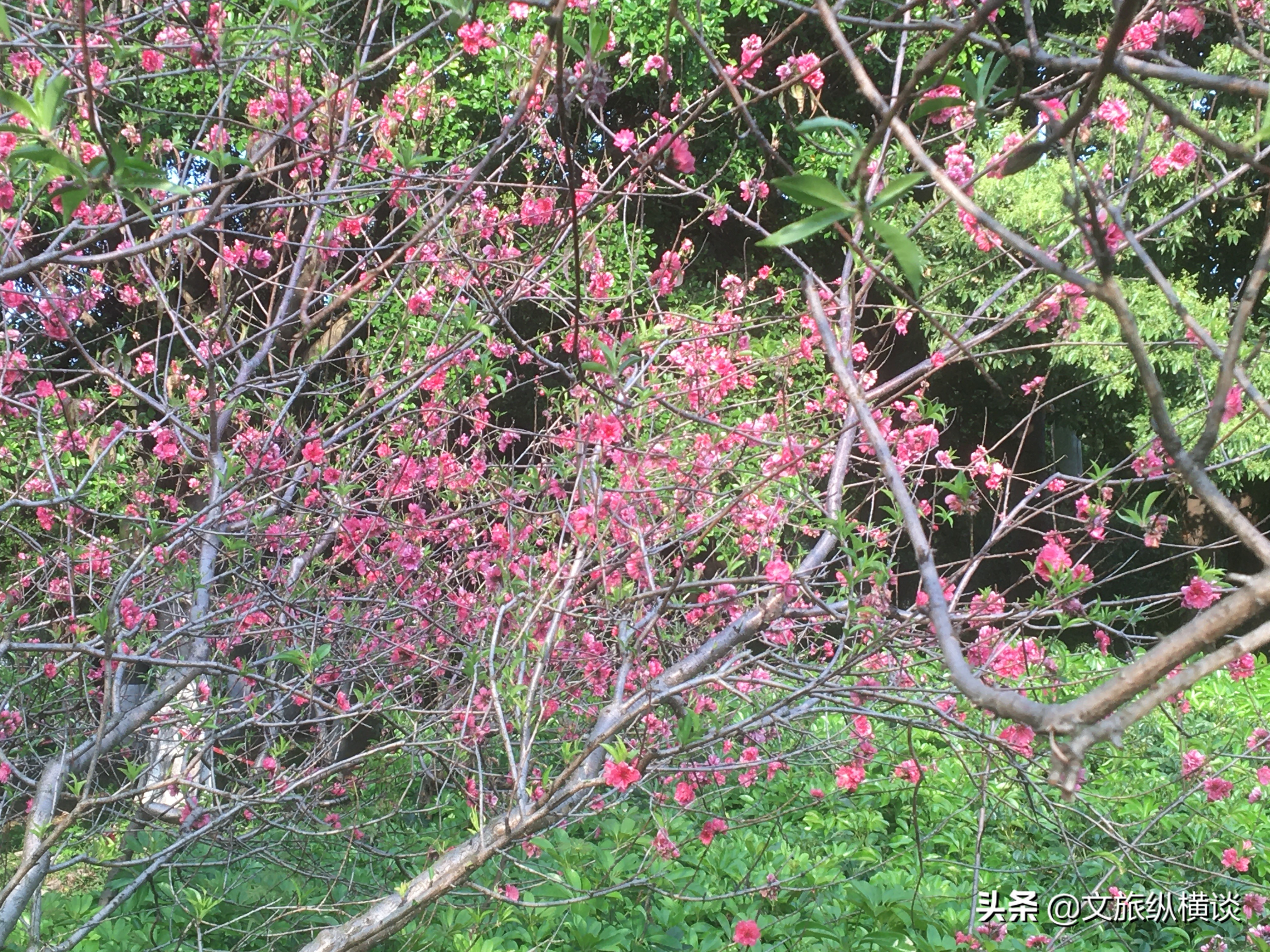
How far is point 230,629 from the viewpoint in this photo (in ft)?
11.3

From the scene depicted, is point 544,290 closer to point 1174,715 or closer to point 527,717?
point 527,717

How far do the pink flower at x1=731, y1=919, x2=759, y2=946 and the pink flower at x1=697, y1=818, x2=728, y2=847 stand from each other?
24 cm

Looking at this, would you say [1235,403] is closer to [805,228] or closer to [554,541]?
[805,228]

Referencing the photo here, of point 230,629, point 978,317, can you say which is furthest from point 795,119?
point 230,629

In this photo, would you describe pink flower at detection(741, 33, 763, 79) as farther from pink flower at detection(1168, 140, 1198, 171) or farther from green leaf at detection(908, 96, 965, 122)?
pink flower at detection(1168, 140, 1198, 171)

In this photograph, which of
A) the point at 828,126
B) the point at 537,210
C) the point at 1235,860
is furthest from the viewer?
the point at 1235,860

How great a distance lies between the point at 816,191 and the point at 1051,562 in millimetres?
1807

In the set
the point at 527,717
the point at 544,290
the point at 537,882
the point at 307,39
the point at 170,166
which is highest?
the point at 307,39

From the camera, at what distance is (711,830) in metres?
2.93

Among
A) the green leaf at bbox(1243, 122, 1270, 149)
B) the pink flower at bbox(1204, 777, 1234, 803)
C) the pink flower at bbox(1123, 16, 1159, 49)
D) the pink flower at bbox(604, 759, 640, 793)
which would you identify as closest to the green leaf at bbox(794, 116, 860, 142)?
the green leaf at bbox(1243, 122, 1270, 149)

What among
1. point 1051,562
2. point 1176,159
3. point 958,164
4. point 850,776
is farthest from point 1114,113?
point 850,776

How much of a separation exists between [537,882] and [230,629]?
4.52 ft

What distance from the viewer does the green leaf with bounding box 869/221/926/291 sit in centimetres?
80

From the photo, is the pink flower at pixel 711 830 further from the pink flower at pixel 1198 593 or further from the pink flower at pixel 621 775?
the pink flower at pixel 1198 593
